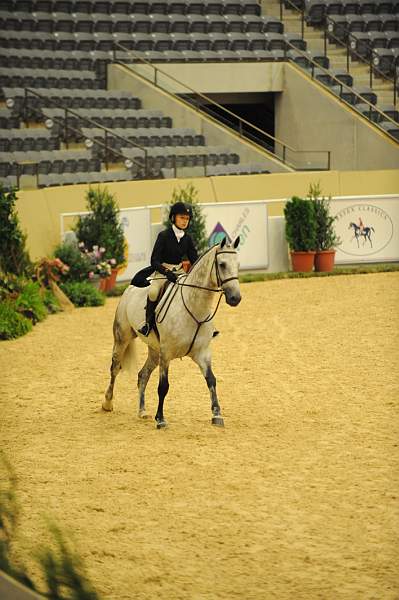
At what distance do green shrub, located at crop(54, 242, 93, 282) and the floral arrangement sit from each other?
12cm

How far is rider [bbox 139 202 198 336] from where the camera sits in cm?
1158

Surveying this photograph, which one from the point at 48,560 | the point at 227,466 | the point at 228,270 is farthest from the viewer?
the point at 228,270

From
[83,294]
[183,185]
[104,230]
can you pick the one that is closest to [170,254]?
[83,294]

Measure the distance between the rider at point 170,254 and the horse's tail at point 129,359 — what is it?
2.72ft

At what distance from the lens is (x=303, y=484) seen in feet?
31.2

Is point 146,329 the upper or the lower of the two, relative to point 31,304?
upper

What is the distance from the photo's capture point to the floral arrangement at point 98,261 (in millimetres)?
21719

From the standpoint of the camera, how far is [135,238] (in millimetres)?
23328

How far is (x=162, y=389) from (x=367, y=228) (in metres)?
15.8

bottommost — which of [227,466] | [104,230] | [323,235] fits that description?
[227,466]

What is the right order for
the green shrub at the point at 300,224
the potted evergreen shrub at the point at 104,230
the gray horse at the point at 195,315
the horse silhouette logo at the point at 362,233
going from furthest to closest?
the horse silhouette logo at the point at 362,233 → the green shrub at the point at 300,224 → the potted evergreen shrub at the point at 104,230 → the gray horse at the point at 195,315

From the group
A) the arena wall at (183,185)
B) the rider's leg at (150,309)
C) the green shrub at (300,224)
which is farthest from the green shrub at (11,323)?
the green shrub at (300,224)

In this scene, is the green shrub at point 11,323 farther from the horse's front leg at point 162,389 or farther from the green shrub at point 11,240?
the horse's front leg at point 162,389

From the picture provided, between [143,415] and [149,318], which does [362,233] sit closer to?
[143,415]
